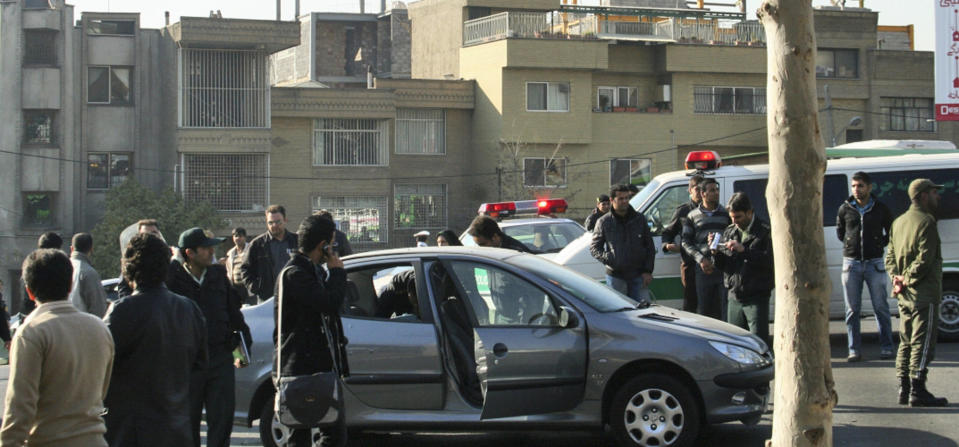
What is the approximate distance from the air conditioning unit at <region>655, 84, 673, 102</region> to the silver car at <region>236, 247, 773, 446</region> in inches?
1654

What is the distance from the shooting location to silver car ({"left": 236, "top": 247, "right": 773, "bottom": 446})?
320 inches

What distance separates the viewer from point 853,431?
8.88 meters

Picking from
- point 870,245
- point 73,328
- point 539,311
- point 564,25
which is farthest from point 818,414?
point 564,25

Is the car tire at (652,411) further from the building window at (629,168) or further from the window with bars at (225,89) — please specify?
the building window at (629,168)

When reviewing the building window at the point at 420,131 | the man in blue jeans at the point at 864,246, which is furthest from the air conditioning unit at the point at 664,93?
the man in blue jeans at the point at 864,246

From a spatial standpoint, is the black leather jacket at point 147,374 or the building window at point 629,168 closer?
the black leather jacket at point 147,374

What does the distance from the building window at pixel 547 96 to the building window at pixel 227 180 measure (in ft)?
35.4

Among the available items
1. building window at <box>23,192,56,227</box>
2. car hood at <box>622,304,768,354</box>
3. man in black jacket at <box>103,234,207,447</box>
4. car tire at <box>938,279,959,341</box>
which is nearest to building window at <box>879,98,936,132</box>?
building window at <box>23,192,56,227</box>

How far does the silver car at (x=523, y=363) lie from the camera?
26.7 feet

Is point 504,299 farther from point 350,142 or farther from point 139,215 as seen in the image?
point 350,142

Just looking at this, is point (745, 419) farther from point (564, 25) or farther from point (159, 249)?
point (564, 25)

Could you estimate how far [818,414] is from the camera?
4.80 m

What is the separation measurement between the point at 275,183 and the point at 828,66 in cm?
2534

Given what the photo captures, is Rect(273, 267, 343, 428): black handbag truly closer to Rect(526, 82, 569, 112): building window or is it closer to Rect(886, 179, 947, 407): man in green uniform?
Rect(886, 179, 947, 407): man in green uniform
